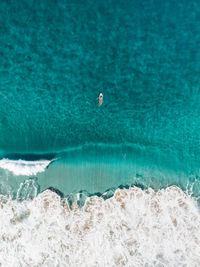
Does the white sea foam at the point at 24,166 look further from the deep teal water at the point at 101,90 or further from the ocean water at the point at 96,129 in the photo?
the deep teal water at the point at 101,90

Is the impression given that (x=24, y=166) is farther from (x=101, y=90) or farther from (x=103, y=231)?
(x=101, y=90)

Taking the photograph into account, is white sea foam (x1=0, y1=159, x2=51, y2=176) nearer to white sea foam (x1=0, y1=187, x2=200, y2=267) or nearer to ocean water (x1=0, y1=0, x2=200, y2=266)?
ocean water (x1=0, y1=0, x2=200, y2=266)

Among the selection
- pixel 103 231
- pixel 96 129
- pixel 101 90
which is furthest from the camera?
pixel 96 129

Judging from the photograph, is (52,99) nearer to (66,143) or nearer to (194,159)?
(66,143)

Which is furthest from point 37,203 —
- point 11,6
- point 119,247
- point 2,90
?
point 11,6

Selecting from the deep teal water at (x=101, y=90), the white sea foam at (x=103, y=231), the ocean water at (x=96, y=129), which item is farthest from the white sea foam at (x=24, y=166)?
the white sea foam at (x=103, y=231)

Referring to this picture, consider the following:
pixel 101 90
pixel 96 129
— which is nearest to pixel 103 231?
pixel 96 129
